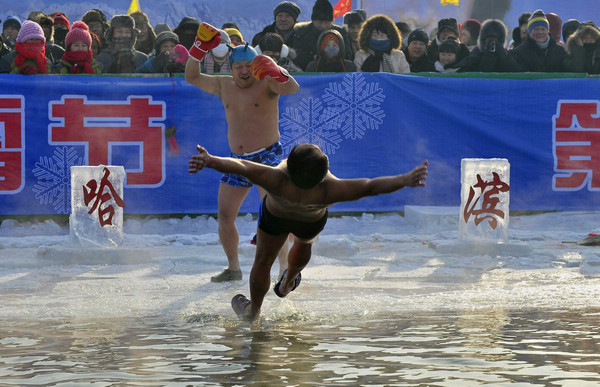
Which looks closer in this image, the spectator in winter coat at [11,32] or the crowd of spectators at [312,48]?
the crowd of spectators at [312,48]

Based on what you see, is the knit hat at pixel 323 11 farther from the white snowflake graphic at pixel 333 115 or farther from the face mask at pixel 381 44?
the white snowflake graphic at pixel 333 115

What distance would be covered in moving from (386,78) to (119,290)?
187 inches

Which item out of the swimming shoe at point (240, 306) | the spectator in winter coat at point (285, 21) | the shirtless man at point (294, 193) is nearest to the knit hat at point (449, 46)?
the spectator in winter coat at point (285, 21)

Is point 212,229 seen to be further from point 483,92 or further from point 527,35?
point 527,35

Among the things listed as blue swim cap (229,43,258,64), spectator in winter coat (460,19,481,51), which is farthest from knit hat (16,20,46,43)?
spectator in winter coat (460,19,481,51)

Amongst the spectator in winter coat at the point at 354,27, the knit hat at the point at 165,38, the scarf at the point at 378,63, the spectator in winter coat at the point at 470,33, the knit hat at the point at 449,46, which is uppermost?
the spectator in winter coat at the point at 470,33

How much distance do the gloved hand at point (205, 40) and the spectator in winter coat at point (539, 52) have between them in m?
5.55

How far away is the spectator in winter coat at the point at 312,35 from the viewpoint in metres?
11.5

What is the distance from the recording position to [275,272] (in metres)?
8.12

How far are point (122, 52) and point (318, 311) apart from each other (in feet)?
18.9

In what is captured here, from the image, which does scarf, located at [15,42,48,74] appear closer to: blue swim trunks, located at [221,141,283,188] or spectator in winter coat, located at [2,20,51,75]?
spectator in winter coat, located at [2,20,51,75]

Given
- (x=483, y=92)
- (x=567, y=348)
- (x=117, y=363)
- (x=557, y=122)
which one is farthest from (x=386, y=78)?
(x=117, y=363)

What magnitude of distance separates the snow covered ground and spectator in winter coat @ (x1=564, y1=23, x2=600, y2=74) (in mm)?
2009

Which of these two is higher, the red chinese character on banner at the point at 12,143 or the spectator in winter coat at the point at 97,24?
the spectator in winter coat at the point at 97,24
